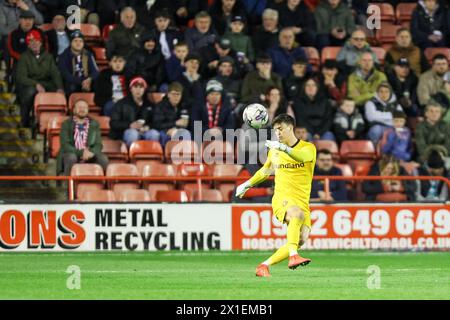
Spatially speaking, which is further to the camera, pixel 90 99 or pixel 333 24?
pixel 333 24

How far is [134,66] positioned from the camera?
24.5m

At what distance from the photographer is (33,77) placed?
2420 centimetres

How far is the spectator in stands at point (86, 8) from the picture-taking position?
25.9 metres

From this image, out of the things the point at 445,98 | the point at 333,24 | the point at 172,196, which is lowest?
the point at 172,196

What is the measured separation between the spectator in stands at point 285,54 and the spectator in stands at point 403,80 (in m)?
1.93

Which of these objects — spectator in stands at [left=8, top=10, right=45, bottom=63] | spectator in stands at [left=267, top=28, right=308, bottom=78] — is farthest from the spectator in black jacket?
spectator in stands at [left=8, top=10, right=45, bottom=63]

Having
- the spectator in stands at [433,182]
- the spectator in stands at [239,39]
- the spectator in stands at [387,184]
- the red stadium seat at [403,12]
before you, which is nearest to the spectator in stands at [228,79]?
the spectator in stands at [239,39]

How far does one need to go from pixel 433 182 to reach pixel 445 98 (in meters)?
3.05

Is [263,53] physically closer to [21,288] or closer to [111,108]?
[111,108]

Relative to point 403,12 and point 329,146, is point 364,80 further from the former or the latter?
point 403,12

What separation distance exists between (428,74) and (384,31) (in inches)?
95.5

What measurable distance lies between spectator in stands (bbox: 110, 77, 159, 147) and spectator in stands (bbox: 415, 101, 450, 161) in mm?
5143

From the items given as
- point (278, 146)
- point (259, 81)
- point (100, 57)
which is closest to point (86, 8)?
point (100, 57)

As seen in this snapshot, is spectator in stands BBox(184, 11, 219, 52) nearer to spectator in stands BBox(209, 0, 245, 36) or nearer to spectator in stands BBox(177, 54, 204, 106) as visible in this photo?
spectator in stands BBox(209, 0, 245, 36)
